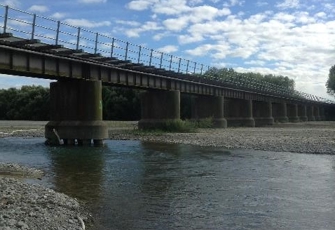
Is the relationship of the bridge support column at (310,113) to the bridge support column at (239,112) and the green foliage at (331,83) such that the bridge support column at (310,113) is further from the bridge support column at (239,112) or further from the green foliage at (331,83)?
the bridge support column at (239,112)

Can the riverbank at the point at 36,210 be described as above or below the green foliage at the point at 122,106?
below

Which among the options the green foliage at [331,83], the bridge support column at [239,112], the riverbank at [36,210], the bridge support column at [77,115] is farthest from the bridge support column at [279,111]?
the riverbank at [36,210]

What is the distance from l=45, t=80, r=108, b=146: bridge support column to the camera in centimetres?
3978

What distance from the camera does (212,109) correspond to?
250ft

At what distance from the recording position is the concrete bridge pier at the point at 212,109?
75.6 m

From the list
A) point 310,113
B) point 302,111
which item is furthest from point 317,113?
point 302,111

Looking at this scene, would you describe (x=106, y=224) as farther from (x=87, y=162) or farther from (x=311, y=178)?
(x=87, y=162)

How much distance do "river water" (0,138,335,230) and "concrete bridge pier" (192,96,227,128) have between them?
45.7 metres

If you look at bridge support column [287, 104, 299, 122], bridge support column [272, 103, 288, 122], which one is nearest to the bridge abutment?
bridge support column [287, 104, 299, 122]

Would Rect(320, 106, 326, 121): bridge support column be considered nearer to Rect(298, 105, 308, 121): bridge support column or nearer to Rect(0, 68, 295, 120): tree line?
Rect(298, 105, 308, 121): bridge support column

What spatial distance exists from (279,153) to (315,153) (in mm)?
2464

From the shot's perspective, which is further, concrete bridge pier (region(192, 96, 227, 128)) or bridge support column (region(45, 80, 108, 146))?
concrete bridge pier (region(192, 96, 227, 128))

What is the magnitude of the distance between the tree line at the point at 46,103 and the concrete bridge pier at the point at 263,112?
20.9m

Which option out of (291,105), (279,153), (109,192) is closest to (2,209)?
(109,192)
